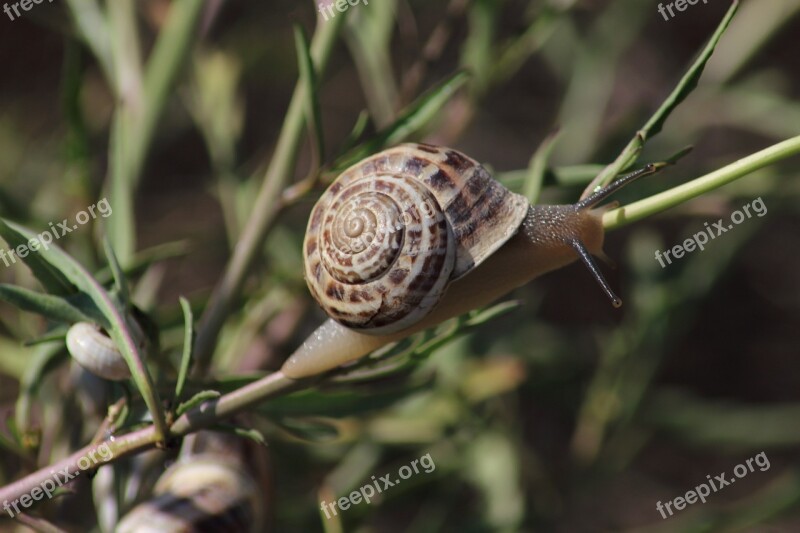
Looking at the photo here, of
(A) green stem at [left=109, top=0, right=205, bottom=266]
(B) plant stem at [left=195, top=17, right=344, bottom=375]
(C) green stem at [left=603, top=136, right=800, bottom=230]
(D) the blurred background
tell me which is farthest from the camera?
(A) green stem at [left=109, top=0, right=205, bottom=266]

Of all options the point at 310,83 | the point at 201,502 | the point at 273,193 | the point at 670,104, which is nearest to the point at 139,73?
the point at 273,193

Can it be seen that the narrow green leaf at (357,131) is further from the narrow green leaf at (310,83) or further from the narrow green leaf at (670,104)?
the narrow green leaf at (670,104)

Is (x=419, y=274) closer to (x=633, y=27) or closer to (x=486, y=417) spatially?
(x=486, y=417)

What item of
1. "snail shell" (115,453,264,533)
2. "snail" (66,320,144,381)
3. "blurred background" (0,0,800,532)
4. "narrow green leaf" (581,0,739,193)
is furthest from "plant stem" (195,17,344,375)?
"narrow green leaf" (581,0,739,193)

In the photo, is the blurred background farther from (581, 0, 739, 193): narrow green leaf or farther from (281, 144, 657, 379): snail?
(581, 0, 739, 193): narrow green leaf

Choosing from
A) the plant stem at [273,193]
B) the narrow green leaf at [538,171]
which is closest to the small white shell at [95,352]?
the plant stem at [273,193]

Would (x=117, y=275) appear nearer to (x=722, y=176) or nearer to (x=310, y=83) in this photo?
(x=310, y=83)
